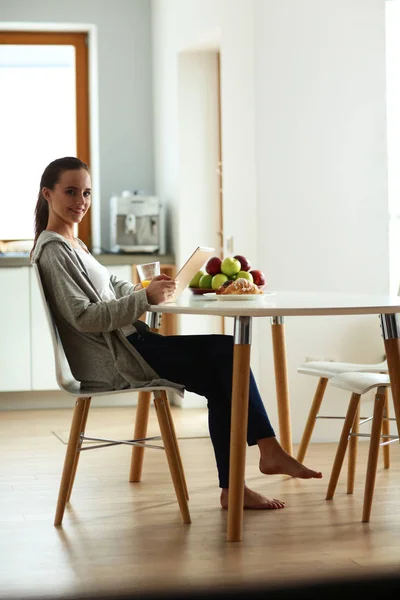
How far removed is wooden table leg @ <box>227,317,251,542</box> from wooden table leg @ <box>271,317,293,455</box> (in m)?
0.95

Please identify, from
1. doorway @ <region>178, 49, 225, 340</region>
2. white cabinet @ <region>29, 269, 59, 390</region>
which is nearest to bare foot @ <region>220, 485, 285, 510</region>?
doorway @ <region>178, 49, 225, 340</region>

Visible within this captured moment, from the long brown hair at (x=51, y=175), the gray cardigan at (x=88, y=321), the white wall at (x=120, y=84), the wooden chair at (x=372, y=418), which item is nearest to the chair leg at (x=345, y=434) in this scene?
the wooden chair at (x=372, y=418)

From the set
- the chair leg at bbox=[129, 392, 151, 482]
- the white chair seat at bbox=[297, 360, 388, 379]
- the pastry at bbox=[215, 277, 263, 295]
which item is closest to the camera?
the pastry at bbox=[215, 277, 263, 295]

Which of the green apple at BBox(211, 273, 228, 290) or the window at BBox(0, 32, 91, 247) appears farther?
the window at BBox(0, 32, 91, 247)

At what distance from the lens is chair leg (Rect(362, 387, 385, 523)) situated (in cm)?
246

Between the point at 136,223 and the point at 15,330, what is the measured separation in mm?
943

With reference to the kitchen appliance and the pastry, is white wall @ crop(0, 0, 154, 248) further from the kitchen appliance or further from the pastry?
the pastry

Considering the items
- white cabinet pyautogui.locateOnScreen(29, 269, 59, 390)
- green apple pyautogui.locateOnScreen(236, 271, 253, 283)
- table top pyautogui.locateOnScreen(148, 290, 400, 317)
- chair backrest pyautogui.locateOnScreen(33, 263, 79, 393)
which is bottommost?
white cabinet pyautogui.locateOnScreen(29, 269, 59, 390)

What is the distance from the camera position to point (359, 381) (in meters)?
2.53

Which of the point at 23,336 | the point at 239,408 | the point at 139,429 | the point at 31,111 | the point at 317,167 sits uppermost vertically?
the point at 31,111

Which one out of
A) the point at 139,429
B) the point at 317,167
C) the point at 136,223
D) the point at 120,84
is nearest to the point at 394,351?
the point at 139,429

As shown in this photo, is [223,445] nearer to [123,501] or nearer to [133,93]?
[123,501]

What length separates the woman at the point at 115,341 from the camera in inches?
95.7

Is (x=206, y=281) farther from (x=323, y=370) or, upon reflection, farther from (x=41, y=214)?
(x=41, y=214)
